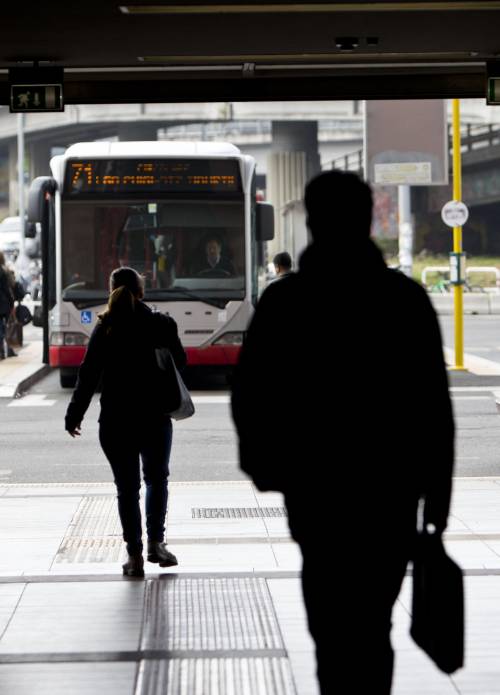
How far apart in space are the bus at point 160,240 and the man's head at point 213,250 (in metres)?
0.01

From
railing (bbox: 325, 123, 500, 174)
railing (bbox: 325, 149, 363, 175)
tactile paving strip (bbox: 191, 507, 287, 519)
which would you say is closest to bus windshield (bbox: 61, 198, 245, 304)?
tactile paving strip (bbox: 191, 507, 287, 519)

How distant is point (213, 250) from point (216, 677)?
13872 mm

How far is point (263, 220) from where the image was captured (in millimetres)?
19484

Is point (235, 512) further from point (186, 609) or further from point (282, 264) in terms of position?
point (282, 264)

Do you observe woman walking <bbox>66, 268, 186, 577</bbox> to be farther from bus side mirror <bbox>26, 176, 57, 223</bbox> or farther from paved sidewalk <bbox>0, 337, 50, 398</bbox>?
paved sidewalk <bbox>0, 337, 50, 398</bbox>

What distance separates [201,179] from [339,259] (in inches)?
612

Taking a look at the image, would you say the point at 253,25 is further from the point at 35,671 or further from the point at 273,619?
the point at 35,671

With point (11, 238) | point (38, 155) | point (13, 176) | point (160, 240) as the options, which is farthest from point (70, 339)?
point (13, 176)

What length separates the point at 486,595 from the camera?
23.5 feet

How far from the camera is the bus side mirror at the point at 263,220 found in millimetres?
19406

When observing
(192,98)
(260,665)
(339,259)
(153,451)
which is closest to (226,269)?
(192,98)

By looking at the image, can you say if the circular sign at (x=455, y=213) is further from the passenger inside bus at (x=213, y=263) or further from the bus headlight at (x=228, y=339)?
the bus headlight at (x=228, y=339)

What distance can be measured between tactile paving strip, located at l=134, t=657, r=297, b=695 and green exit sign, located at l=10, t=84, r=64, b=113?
5.46m

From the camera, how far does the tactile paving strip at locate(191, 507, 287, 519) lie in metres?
10.0
